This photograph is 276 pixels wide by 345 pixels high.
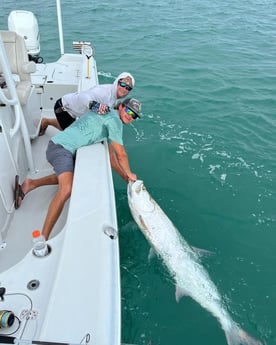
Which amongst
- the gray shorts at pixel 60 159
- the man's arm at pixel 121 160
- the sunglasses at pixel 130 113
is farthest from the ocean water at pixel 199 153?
the sunglasses at pixel 130 113

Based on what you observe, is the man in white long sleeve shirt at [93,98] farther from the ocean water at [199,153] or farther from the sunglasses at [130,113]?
the ocean water at [199,153]

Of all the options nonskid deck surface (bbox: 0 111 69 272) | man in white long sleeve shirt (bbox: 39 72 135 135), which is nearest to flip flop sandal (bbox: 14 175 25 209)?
nonskid deck surface (bbox: 0 111 69 272)

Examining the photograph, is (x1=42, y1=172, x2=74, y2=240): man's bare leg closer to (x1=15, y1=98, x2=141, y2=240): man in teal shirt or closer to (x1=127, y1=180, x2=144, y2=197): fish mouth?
(x1=15, y1=98, x2=141, y2=240): man in teal shirt

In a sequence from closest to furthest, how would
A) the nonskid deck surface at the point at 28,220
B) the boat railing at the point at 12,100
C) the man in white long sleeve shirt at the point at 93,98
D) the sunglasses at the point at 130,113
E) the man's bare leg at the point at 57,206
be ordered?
1. the boat railing at the point at 12,100
2. the nonskid deck surface at the point at 28,220
3. the man's bare leg at the point at 57,206
4. the sunglasses at the point at 130,113
5. the man in white long sleeve shirt at the point at 93,98

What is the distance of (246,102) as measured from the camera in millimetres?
7910

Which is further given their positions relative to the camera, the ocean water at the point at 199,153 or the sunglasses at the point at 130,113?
the sunglasses at the point at 130,113

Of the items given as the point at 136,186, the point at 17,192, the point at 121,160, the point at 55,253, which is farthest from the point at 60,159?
the point at 55,253

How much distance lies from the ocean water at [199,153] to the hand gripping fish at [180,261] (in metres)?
0.10

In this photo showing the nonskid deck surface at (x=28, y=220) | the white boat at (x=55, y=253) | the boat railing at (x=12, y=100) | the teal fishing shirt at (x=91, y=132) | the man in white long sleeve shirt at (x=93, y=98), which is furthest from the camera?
the man in white long sleeve shirt at (x=93, y=98)

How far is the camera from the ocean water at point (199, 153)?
3578mm

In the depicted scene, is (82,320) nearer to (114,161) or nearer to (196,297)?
(196,297)

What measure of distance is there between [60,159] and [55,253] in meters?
1.60

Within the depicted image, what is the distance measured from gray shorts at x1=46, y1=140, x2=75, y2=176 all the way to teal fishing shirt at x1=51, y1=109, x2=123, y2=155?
5cm

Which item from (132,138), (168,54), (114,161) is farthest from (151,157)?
(168,54)
